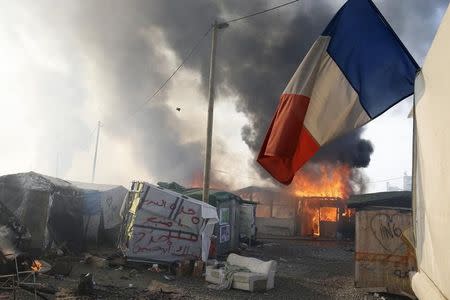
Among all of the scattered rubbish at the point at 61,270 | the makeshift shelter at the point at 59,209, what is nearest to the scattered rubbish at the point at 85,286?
the scattered rubbish at the point at 61,270

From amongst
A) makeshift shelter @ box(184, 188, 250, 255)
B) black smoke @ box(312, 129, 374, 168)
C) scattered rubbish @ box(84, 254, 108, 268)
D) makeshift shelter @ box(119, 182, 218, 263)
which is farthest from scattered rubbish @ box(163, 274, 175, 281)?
black smoke @ box(312, 129, 374, 168)

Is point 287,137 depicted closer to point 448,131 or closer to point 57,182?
point 448,131

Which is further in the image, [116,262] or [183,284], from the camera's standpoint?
[116,262]

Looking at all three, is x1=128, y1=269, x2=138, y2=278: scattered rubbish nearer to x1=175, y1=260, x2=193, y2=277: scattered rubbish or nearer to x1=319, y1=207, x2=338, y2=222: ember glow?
x1=175, y1=260, x2=193, y2=277: scattered rubbish

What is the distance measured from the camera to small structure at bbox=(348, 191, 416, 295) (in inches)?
407

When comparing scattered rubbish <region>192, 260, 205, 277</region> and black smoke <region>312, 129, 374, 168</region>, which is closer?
scattered rubbish <region>192, 260, 205, 277</region>

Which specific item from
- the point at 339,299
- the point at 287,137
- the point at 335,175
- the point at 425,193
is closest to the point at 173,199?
the point at 339,299

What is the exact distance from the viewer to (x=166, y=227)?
13969 mm

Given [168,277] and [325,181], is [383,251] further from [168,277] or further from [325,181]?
[325,181]

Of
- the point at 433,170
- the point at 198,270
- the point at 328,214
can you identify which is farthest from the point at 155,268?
the point at 328,214

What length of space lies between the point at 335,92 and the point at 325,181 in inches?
1586

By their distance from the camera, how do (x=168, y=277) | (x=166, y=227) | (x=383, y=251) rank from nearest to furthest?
(x=383, y=251) < (x=168, y=277) < (x=166, y=227)

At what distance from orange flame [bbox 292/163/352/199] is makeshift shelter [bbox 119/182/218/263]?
28996mm

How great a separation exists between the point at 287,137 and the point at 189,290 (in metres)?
7.82
